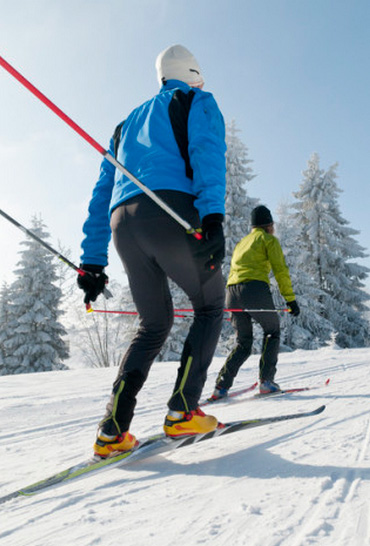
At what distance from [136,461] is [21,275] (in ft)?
75.5

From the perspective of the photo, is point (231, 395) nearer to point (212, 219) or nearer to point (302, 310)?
point (212, 219)

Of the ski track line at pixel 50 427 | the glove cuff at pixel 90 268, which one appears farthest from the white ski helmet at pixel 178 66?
the ski track line at pixel 50 427

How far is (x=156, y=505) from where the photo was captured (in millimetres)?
1364

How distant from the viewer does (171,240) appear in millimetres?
1932

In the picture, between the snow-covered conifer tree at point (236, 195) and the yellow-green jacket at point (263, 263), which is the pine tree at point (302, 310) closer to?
the snow-covered conifer tree at point (236, 195)

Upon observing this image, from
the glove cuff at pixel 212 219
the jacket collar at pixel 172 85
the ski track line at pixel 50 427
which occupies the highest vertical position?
the jacket collar at pixel 172 85

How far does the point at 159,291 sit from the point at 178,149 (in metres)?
0.79

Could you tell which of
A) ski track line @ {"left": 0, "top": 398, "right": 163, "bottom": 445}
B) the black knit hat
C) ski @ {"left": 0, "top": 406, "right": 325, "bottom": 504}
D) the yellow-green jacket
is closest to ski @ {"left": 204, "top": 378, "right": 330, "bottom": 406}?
ski track line @ {"left": 0, "top": 398, "right": 163, "bottom": 445}

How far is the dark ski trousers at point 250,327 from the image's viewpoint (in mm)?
3993

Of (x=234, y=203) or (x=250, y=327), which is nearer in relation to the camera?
(x=250, y=327)

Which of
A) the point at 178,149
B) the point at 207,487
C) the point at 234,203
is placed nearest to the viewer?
the point at 207,487

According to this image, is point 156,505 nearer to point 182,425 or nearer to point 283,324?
point 182,425

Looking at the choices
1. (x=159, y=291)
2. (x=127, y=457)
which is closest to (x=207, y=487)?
(x=127, y=457)

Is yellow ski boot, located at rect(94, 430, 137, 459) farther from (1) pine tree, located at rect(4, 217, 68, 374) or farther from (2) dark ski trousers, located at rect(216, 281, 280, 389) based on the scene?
(1) pine tree, located at rect(4, 217, 68, 374)
